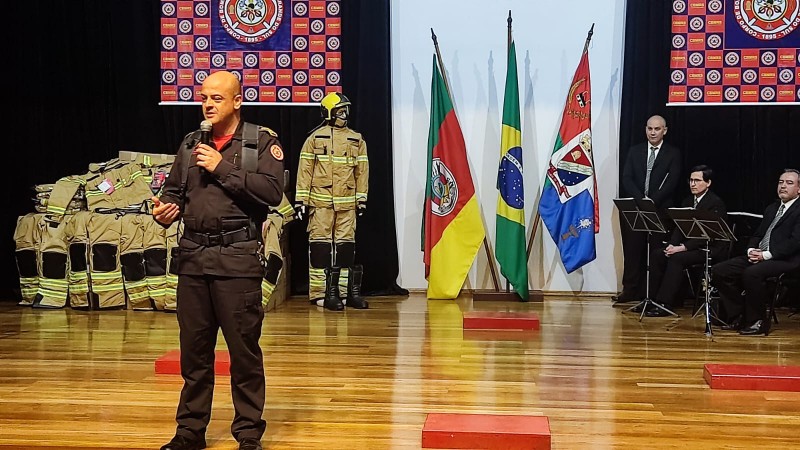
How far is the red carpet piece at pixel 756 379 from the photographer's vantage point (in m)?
4.54

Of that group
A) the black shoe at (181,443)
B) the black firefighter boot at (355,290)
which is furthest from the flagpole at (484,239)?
the black shoe at (181,443)

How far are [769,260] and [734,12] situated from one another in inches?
99.9

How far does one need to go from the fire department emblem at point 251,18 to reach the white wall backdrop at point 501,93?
1.10 metres

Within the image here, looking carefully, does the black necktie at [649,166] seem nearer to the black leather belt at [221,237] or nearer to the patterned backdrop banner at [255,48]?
the patterned backdrop banner at [255,48]

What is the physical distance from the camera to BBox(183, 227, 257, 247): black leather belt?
3359 mm

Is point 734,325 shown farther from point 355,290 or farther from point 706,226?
point 355,290

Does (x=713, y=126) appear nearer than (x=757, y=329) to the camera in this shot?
No

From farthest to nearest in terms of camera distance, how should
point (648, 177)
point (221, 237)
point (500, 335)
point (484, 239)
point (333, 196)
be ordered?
point (484, 239), point (648, 177), point (333, 196), point (500, 335), point (221, 237)

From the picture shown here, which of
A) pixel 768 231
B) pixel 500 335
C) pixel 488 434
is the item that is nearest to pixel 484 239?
pixel 500 335

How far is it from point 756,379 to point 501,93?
4142 millimetres

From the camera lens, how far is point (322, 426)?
12.6 ft

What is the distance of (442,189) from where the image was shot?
775 centimetres

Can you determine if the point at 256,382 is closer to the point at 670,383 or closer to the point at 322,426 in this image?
the point at 322,426

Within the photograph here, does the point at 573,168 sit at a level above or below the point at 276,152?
below
